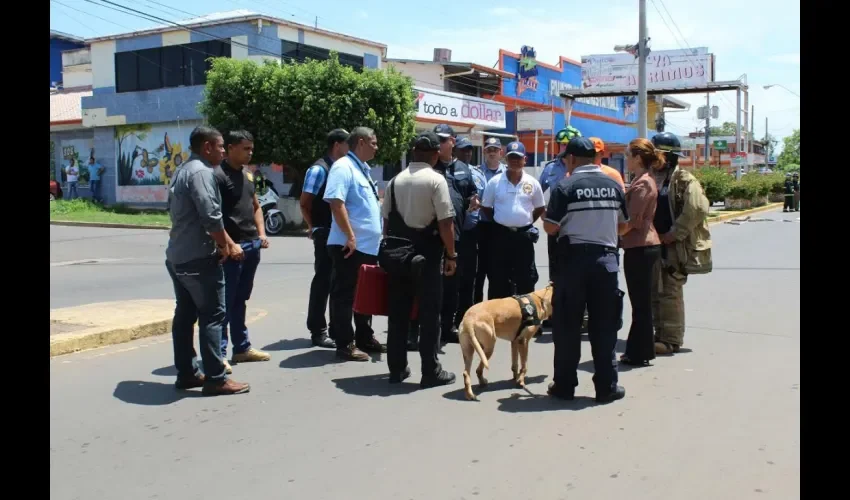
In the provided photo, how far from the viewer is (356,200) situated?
21.6ft

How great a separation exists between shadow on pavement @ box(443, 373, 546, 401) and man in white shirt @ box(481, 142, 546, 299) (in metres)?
1.41

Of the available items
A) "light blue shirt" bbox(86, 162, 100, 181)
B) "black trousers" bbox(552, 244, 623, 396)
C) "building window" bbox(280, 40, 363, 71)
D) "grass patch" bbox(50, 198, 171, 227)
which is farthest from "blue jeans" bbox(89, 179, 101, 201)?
"black trousers" bbox(552, 244, 623, 396)

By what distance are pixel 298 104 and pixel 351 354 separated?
50.2 feet

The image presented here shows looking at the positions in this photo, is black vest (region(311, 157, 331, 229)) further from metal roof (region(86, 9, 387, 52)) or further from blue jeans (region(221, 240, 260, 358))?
metal roof (region(86, 9, 387, 52))

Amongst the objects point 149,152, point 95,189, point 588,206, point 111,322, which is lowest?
point 111,322

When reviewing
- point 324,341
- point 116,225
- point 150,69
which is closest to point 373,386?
point 324,341

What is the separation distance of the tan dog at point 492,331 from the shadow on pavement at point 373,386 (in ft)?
1.55

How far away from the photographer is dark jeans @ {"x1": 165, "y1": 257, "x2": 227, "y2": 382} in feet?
18.1

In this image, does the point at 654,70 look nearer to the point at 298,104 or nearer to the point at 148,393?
the point at 298,104

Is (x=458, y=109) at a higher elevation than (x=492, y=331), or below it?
higher

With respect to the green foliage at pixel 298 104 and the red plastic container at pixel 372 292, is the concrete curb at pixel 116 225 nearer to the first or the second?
the green foliage at pixel 298 104

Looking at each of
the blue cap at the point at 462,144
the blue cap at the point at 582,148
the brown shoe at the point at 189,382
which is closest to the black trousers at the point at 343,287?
the brown shoe at the point at 189,382
